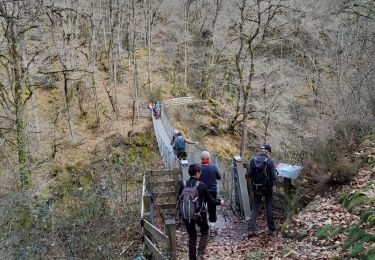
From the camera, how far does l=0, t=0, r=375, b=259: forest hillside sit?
9.41 meters

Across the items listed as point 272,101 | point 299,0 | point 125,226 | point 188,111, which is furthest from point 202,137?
point 125,226

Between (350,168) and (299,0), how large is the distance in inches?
861

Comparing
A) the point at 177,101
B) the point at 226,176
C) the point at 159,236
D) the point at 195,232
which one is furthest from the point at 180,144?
the point at 177,101

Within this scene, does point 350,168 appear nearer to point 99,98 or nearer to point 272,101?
point 272,101

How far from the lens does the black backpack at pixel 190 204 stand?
21.6 feet

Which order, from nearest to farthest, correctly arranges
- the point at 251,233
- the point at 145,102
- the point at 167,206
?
1. the point at 251,233
2. the point at 167,206
3. the point at 145,102

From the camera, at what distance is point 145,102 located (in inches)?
1475

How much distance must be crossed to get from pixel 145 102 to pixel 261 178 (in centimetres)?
2992

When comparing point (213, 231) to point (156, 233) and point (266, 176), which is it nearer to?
point (266, 176)

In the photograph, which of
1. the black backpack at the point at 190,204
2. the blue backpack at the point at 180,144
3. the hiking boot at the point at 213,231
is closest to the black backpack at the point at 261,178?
the hiking boot at the point at 213,231

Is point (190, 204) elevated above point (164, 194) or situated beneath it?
elevated above

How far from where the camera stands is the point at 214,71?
40875mm

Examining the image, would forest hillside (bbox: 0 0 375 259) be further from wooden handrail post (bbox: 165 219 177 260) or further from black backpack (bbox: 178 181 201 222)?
wooden handrail post (bbox: 165 219 177 260)

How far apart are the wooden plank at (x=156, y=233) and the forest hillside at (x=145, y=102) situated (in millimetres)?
1080
